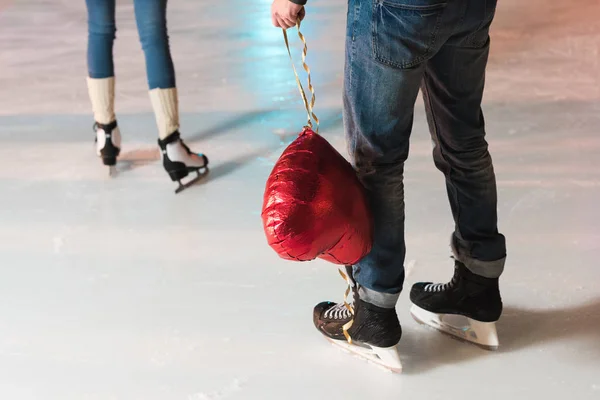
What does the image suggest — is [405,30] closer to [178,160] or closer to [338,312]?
[338,312]

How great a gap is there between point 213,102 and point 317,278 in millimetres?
1414

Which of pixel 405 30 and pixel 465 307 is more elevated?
pixel 405 30

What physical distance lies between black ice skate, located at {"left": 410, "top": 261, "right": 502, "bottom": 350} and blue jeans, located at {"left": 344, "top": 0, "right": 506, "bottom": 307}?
1.3 inches

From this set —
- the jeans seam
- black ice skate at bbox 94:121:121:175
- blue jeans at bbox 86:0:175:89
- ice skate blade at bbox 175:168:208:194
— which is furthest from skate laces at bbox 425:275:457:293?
black ice skate at bbox 94:121:121:175

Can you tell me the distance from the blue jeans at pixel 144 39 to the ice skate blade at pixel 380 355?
3.67ft

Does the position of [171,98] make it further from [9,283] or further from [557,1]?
[557,1]

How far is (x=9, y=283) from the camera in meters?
1.86

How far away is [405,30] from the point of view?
1.19 m

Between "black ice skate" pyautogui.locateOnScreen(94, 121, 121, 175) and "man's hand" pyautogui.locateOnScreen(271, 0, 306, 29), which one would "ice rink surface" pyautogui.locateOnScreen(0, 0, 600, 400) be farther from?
"man's hand" pyautogui.locateOnScreen(271, 0, 306, 29)

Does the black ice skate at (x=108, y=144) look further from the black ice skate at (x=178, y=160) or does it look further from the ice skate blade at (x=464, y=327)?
the ice skate blade at (x=464, y=327)

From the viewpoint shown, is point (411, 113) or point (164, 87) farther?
point (164, 87)

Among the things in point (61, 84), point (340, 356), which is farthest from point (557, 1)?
point (340, 356)

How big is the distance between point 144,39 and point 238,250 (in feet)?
2.40

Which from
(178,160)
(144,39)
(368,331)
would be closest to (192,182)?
(178,160)
